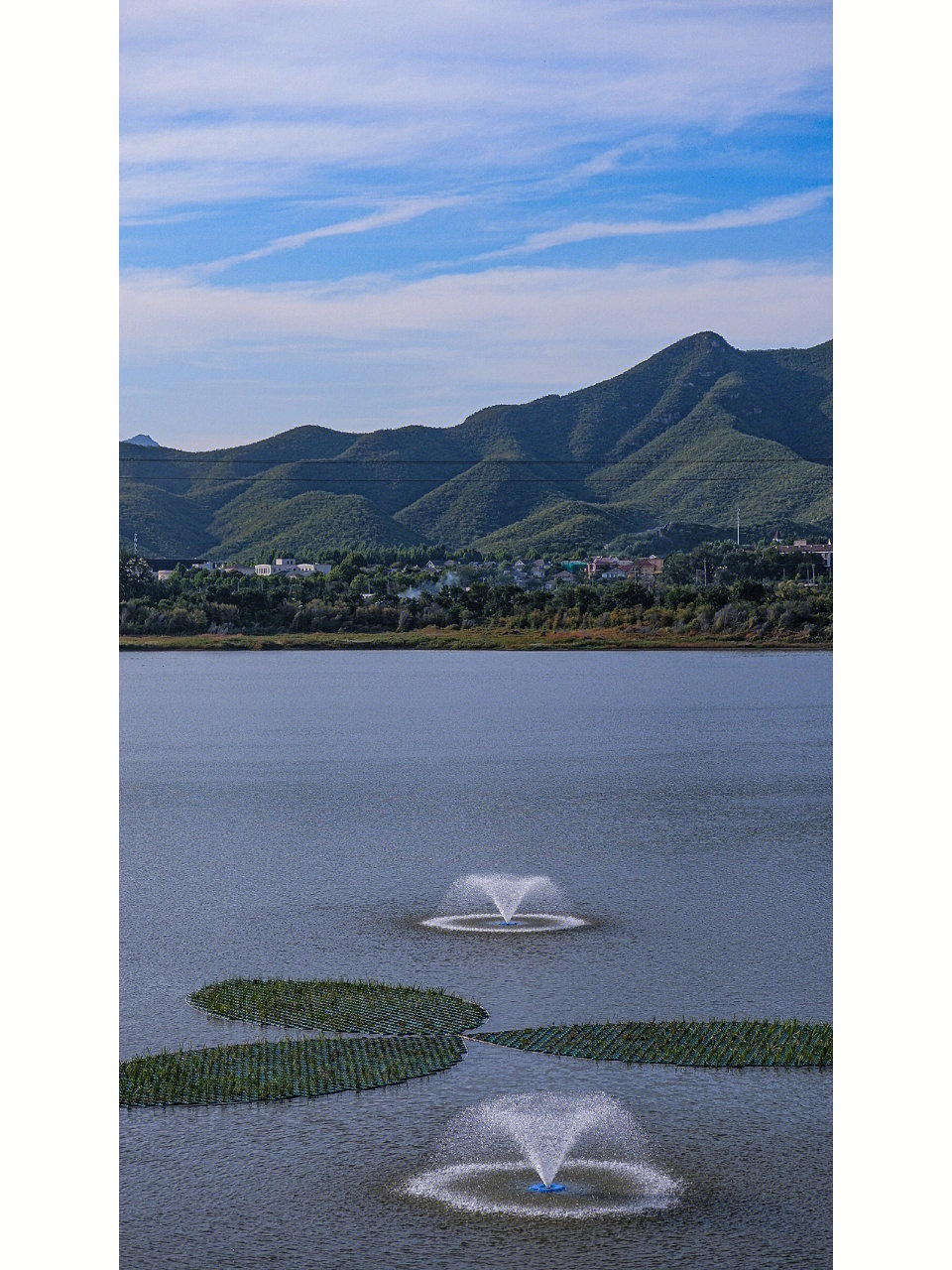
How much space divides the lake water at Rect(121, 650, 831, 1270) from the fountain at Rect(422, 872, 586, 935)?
0.30m

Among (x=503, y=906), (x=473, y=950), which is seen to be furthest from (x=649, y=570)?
(x=473, y=950)

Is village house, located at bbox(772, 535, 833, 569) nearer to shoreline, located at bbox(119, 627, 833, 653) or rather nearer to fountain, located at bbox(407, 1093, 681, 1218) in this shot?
shoreline, located at bbox(119, 627, 833, 653)

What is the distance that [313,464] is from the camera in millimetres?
100062

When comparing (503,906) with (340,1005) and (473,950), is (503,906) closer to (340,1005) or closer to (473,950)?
(473,950)

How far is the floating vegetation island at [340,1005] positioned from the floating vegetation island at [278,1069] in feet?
0.99

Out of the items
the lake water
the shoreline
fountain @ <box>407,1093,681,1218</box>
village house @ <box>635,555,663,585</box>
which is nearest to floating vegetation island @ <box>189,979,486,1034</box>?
the lake water

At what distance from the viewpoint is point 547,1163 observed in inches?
370

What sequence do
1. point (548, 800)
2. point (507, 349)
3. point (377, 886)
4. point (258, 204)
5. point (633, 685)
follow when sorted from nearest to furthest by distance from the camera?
point (377, 886) < point (548, 800) < point (633, 685) < point (507, 349) < point (258, 204)

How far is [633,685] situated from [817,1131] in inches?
1873

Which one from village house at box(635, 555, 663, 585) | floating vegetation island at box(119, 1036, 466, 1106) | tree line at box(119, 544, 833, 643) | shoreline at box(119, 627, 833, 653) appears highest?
village house at box(635, 555, 663, 585)

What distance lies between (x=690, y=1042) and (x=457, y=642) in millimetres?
72885

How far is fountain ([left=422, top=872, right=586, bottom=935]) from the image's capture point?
15.3 metres
